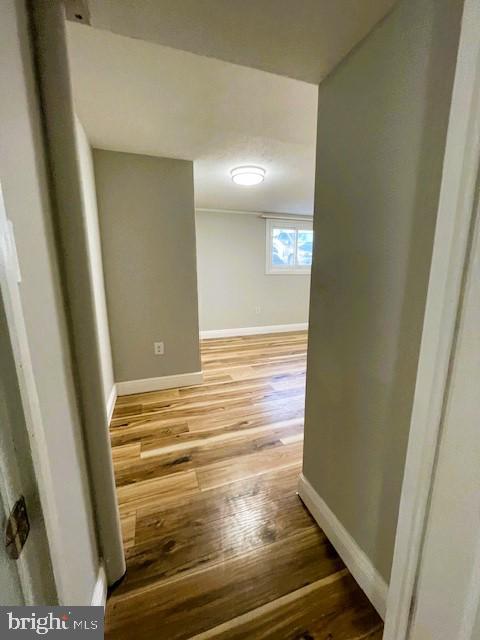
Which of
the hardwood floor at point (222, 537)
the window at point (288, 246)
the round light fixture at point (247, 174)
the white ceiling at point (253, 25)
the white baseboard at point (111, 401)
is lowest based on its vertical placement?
the hardwood floor at point (222, 537)

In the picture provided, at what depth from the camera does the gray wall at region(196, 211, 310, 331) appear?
14.4 feet

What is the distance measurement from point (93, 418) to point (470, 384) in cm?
103

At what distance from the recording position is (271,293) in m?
4.92

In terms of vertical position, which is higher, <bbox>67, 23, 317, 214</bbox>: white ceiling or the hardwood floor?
<bbox>67, 23, 317, 214</bbox>: white ceiling

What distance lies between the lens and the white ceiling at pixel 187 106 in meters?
1.17

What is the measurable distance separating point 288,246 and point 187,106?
144 inches

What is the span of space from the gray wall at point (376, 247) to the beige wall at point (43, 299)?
36.5 inches

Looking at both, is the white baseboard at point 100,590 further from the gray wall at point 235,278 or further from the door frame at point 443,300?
the gray wall at point 235,278

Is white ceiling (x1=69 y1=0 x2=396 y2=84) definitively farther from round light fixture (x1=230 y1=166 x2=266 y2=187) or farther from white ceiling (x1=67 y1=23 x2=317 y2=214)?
round light fixture (x1=230 y1=166 x2=266 y2=187)

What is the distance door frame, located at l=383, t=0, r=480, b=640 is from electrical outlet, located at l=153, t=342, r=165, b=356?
2.27 meters

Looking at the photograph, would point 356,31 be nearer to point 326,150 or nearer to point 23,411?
point 326,150

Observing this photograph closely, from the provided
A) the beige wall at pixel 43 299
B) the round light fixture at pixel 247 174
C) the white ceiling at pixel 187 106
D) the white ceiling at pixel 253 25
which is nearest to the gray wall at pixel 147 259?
the white ceiling at pixel 187 106

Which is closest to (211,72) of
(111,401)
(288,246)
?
(111,401)

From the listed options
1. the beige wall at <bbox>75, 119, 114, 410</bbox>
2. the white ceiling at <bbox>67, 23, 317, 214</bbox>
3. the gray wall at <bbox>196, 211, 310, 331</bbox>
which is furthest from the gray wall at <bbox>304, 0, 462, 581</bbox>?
the gray wall at <bbox>196, 211, 310, 331</bbox>
